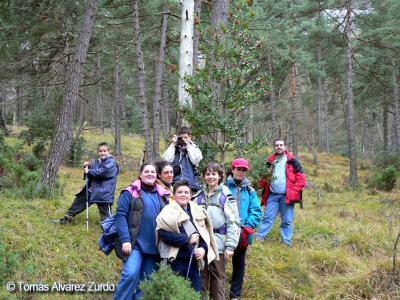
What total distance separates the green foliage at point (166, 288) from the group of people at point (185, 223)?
661 millimetres

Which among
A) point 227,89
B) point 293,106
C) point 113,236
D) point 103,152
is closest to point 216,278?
point 113,236

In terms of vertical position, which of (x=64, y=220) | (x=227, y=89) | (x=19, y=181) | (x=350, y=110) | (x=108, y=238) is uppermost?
(x=350, y=110)

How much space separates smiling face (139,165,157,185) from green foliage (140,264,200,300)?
4.17ft

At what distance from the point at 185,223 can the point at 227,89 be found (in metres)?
2.91

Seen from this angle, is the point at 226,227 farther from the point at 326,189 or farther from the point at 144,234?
the point at 326,189

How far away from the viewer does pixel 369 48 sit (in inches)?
872

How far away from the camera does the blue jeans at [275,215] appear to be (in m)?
7.71

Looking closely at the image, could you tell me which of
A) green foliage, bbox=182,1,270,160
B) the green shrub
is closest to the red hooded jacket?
green foliage, bbox=182,1,270,160

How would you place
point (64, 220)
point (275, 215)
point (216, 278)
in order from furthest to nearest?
point (275, 215)
point (64, 220)
point (216, 278)

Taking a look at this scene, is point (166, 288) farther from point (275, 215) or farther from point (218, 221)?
point (275, 215)

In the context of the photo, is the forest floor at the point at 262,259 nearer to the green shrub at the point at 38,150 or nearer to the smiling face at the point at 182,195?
the smiling face at the point at 182,195

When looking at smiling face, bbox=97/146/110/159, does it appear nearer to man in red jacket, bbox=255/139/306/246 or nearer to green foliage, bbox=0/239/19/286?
green foliage, bbox=0/239/19/286

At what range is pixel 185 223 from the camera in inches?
183

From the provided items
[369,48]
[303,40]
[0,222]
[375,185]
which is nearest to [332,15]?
[303,40]
